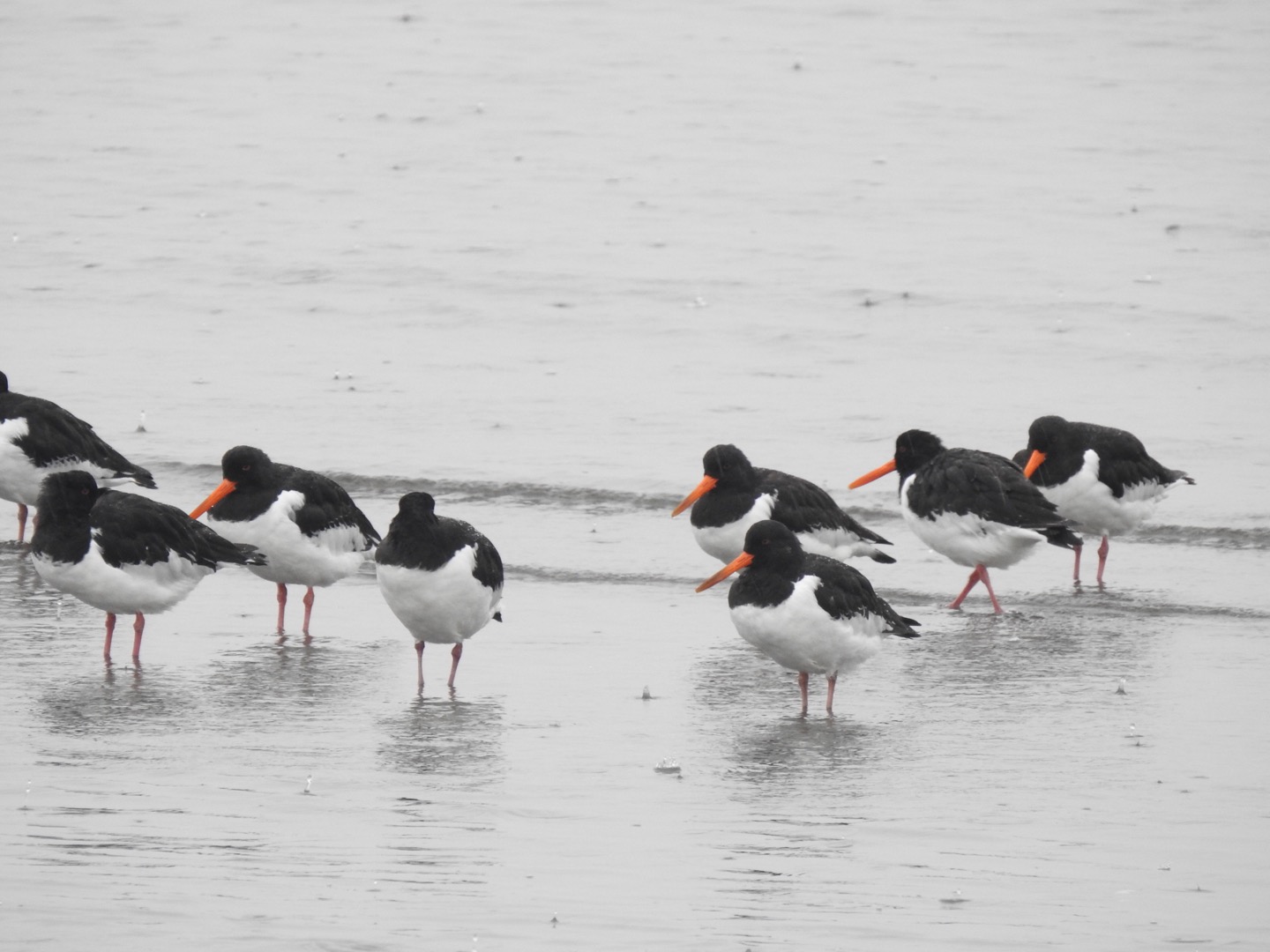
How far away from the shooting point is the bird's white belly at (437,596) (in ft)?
26.6

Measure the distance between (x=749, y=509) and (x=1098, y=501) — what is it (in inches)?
87.4

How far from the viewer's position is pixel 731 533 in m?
9.84

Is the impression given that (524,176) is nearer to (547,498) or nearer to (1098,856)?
(547,498)

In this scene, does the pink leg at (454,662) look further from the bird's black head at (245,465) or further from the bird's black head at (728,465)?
the bird's black head at (728,465)

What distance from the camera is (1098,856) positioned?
19.9 feet

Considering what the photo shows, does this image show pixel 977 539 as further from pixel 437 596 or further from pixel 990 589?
pixel 437 596

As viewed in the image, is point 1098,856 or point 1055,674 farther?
point 1055,674

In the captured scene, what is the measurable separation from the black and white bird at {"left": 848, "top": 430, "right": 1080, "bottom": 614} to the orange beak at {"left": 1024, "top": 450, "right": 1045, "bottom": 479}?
1.94 ft

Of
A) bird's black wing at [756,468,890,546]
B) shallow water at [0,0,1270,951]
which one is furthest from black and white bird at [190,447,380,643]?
bird's black wing at [756,468,890,546]

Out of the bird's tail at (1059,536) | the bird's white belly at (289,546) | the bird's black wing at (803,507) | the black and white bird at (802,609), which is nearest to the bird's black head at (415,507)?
the bird's white belly at (289,546)

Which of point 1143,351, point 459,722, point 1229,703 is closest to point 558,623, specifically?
point 459,722

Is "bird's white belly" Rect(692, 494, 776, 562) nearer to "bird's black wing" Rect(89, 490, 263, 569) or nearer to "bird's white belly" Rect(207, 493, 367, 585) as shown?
"bird's white belly" Rect(207, 493, 367, 585)

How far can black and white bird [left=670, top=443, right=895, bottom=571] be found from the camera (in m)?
9.88

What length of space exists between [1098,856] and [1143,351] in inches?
408
